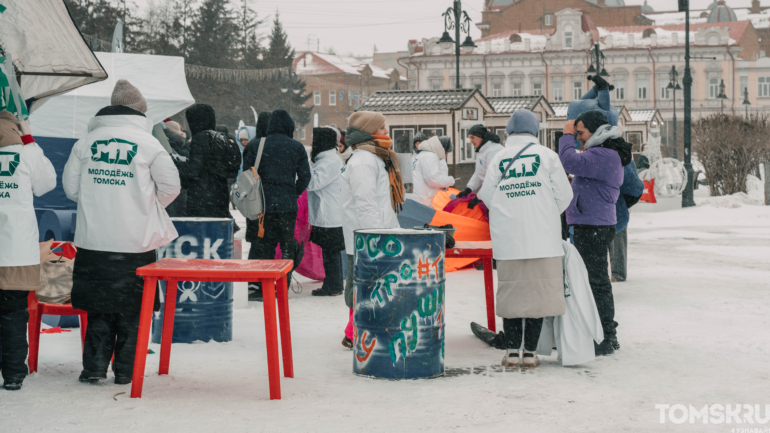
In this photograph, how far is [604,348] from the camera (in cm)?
626

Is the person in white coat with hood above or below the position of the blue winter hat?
below

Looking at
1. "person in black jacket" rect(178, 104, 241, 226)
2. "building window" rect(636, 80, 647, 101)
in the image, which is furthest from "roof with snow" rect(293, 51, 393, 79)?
"person in black jacket" rect(178, 104, 241, 226)

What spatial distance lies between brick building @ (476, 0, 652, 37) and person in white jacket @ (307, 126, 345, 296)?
72.0 meters

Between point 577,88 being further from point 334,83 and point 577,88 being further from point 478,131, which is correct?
point 478,131

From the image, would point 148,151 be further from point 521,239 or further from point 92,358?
point 521,239

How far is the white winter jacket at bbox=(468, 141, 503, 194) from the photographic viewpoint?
35.3ft

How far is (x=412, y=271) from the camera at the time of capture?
213 inches

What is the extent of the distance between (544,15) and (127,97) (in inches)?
3039

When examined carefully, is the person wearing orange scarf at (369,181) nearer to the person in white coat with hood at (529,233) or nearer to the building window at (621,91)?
the person in white coat with hood at (529,233)

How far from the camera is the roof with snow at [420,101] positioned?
2022 centimetres

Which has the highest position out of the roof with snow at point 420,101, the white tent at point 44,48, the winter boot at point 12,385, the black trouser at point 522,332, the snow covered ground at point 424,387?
the roof with snow at point 420,101

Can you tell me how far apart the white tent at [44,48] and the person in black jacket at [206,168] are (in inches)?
76.3

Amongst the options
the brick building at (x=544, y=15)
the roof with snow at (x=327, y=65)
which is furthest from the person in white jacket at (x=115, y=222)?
the roof with snow at (x=327, y=65)

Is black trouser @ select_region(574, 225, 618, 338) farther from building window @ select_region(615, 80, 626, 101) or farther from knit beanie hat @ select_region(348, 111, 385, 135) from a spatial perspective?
building window @ select_region(615, 80, 626, 101)
